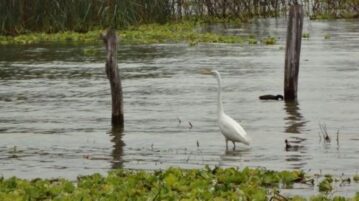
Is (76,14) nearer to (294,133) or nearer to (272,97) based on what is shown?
(272,97)

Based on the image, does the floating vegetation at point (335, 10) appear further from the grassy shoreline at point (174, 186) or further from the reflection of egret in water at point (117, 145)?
the grassy shoreline at point (174, 186)

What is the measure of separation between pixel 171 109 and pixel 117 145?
20.0 feet

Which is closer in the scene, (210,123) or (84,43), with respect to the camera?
(210,123)

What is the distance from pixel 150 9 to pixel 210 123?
3027 centimetres

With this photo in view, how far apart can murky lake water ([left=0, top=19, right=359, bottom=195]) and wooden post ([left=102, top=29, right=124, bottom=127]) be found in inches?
14.7

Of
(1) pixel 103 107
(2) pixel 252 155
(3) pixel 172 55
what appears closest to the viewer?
(2) pixel 252 155

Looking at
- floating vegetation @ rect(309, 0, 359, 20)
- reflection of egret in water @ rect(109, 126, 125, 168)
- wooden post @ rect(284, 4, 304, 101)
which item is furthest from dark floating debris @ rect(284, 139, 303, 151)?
floating vegetation @ rect(309, 0, 359, 20)

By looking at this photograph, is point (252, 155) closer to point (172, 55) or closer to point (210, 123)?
point (210, 123)

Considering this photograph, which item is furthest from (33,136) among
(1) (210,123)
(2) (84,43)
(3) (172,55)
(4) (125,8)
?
(4) (125,8)

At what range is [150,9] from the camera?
177 ft

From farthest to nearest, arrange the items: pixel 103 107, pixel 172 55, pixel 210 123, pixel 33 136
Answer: pixel 172 55, pixel 103 107, pixel 210 123, pixel 33 136

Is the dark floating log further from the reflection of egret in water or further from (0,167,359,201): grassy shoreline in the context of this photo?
(0,167,359,201): grassy shoreline

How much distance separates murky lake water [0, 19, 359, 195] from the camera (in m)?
18.9

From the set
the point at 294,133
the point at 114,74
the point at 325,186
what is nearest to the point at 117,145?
the point at 114,74
